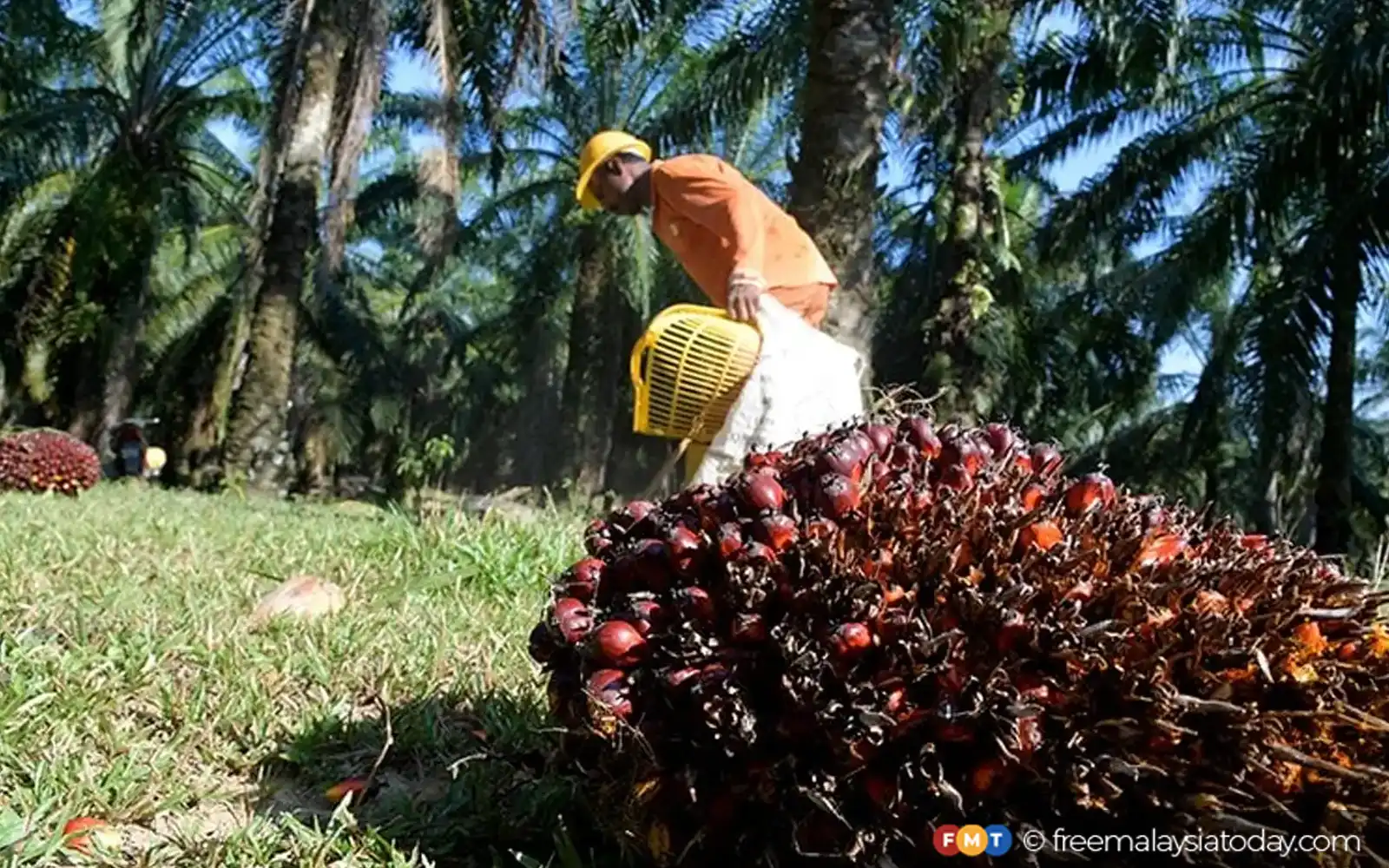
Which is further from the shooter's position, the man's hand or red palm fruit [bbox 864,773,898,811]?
the man's hand

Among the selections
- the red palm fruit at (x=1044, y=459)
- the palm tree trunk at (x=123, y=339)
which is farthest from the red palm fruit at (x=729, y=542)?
the palm tree trunk at (x=123, y=339)

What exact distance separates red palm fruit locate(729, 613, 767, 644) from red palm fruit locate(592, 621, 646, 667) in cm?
14

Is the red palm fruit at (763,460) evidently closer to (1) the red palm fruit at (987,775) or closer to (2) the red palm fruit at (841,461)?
(2) the red palm fruit at (841,461)

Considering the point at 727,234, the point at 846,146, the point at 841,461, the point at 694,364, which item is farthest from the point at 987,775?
the point at 846,146

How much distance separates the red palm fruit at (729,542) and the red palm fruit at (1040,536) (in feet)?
1.09

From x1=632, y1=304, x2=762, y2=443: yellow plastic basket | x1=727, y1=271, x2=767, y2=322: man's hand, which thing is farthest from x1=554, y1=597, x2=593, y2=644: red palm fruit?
x1=727, y1=271, x2=767, y2=322: man's hand

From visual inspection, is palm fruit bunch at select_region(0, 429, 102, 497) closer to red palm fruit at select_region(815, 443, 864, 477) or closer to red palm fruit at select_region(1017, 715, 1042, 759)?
red palm fruit at select_region(815, 443, 864, 477)

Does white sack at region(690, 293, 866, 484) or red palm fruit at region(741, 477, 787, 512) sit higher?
white sack at region(690, 293, 866, 484)

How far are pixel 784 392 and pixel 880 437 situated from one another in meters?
1.97

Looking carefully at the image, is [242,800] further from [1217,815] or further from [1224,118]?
[1224,118]

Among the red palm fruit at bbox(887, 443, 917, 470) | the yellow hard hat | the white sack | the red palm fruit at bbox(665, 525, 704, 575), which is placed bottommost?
the red palm fruit at bbox(665, 525, 704, 575)

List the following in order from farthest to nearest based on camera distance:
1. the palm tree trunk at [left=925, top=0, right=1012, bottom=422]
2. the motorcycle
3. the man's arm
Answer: the motorcycle < the palm tree trunk at [left=925, top=0, right=1012, bottom=422] < the man's arm

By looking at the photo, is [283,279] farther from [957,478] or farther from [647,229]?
[957,478]

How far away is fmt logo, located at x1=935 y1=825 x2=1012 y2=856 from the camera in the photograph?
4.60 feet
